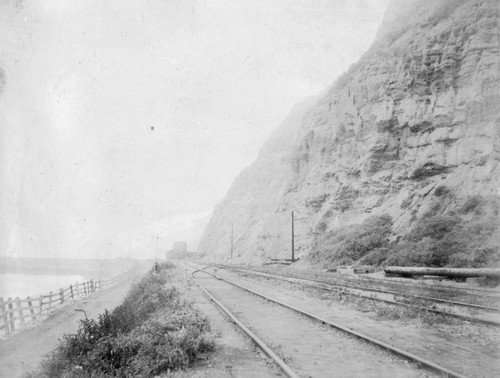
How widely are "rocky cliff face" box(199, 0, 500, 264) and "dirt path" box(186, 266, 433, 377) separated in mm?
24740

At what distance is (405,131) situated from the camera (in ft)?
130

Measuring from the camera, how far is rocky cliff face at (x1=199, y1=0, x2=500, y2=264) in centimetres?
3319

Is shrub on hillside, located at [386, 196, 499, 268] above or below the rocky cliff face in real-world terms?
below

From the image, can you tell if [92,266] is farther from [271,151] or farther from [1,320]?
[1,320]

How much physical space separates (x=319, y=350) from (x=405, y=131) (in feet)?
123

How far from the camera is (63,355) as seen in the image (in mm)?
9195

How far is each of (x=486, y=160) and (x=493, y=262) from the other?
15157 millimetres

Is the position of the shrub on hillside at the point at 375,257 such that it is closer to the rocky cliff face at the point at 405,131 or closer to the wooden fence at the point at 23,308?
the rocky cliff face at the point at 405,131

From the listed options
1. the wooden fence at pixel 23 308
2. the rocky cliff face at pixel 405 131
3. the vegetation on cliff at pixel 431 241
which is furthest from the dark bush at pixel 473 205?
the wooden fence at pixel 23 308

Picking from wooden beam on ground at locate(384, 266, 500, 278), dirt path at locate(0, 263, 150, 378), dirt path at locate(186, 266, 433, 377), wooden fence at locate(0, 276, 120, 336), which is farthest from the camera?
wooden beam on ground at locate(384, 266, 500, 278)

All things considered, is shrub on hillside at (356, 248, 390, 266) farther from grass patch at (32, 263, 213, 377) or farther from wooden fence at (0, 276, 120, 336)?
wooden fence at (0, 276, 120, 336)

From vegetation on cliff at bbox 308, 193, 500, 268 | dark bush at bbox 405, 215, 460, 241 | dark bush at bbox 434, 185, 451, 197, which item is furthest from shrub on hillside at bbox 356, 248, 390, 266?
dark bush at bbox 434, 185, 451, 197

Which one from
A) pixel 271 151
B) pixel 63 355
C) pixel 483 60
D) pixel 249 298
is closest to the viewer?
pixel 63 355

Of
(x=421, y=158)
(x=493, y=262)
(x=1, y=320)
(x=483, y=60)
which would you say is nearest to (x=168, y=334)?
(x=1, y=320)
